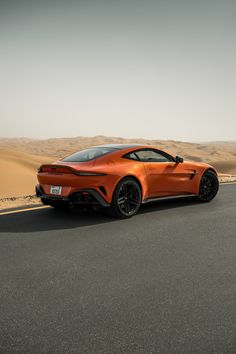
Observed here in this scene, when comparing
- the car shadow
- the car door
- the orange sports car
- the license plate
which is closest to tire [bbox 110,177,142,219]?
the orange sports car

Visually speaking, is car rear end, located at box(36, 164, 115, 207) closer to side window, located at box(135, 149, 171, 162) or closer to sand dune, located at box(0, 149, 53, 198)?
side window, located at box(135, 149, 171, 162)

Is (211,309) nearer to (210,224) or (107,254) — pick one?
(107,254)

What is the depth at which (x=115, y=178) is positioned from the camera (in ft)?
23.5

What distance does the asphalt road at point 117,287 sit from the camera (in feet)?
9.59

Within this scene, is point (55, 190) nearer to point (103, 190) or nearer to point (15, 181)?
point (103, 190)

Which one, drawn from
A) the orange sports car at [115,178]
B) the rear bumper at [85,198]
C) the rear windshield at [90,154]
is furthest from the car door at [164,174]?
the rear bumper at [85,198]

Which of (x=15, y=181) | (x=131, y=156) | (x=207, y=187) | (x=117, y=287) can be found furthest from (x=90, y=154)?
(x=15, y=181)

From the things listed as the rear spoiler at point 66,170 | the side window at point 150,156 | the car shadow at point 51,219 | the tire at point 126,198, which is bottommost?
the car shadow at point 51,219

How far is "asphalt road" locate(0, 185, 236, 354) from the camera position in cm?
292

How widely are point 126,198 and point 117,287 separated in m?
3.53

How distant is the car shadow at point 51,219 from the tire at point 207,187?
1061mm

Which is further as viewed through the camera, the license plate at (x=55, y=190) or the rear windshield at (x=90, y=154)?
the rear windshield at (x=90, y=154)

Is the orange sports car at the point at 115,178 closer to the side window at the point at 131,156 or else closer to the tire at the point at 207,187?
the side window at the point at 131,156

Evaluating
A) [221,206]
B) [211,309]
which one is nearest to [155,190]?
[221,206]
